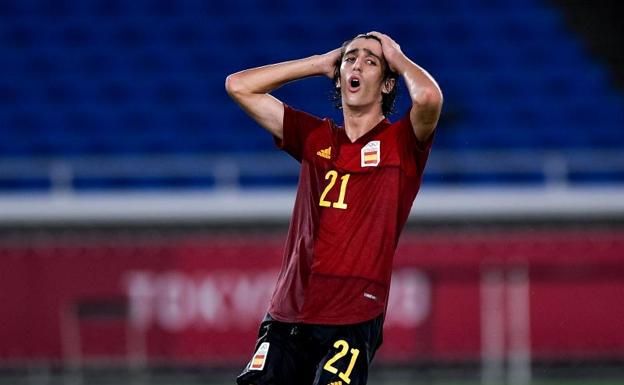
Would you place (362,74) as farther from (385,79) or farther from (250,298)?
(250,298)

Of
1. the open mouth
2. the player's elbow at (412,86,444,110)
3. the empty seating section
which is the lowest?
the player's elbow at (412,86,444,110)

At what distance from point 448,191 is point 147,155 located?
139 inches

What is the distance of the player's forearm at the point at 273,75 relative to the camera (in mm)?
5508

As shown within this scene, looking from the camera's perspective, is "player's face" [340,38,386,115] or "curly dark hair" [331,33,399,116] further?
"curly dark hair" [331,33,399,116]

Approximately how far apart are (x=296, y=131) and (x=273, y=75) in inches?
10.1

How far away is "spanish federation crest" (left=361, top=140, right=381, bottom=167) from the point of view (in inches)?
209

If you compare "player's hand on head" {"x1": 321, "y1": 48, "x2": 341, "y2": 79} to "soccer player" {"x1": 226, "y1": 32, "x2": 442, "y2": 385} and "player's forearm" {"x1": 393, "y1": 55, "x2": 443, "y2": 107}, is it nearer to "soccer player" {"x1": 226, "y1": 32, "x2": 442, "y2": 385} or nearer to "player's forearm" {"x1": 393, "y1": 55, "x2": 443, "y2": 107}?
"soccer player" {"x1": 226, "y1": 32, "x2": 442, "y2": 385}

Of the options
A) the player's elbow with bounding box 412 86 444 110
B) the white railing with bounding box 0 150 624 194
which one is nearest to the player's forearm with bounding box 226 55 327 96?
the player's elbow with bounding box 412 86 444 110

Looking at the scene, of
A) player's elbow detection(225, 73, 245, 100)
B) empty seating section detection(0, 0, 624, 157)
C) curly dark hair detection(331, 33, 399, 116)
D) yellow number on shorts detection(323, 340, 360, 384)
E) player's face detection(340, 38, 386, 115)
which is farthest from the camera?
empty seating section detection(0, 0, 624, 157)

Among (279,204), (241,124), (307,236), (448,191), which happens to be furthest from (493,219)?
(307,236)

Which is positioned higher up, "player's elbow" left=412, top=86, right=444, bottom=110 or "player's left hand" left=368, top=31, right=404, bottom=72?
"player's left hand" left=368, top=31, right=404, bottom=72

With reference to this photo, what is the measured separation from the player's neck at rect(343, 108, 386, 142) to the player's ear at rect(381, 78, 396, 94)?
0.34 feet

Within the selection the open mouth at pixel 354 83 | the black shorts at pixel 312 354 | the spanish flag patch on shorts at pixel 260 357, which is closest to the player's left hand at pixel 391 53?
the open mouth at pixel 354 83

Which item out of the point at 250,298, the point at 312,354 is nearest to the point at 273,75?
the point at 312,354
